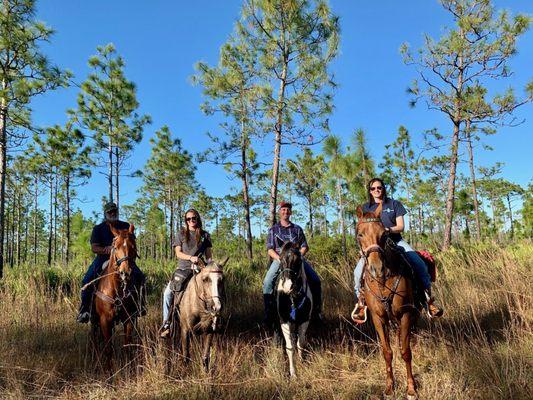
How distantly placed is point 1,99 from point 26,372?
9.00 metres

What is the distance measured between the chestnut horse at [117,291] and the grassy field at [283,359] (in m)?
0.40

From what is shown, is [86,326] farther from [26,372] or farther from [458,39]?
[458,39]

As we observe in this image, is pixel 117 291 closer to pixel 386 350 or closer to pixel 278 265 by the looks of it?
pixel 278 265

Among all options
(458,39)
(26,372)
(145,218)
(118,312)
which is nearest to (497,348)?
(118,312)

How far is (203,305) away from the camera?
16.0ft

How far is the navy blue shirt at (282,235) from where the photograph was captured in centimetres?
616

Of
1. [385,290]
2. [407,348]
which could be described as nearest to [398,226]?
[385,290]

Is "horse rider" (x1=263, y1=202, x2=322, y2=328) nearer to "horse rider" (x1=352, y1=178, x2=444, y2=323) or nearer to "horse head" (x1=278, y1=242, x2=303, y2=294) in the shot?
"horse head" (x1=278, y1=242, x2=303, y2=294)

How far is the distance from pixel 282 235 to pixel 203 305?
6.15ft

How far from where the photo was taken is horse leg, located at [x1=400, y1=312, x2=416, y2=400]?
4.09m

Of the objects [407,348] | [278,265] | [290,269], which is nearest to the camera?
[407,348]

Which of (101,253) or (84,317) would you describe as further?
(101,253)

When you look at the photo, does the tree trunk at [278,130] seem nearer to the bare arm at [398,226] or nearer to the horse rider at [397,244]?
the horse rider at [397,244]

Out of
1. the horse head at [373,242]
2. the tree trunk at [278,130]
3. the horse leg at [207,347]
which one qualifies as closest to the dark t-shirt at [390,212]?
the horse head at [373,242]
